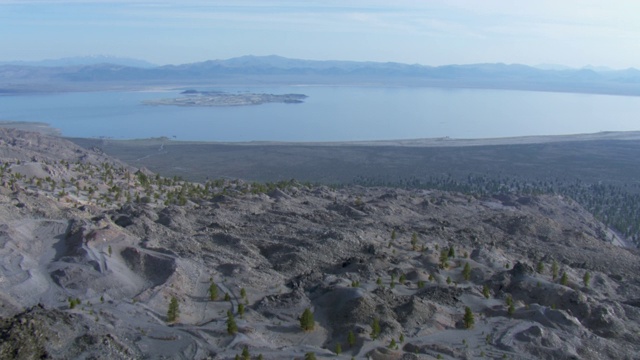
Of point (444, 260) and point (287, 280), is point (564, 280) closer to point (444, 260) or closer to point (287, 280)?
point (444, 260)

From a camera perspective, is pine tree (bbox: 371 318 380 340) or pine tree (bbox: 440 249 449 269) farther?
pine tree (bbox: 440 249 449 269)

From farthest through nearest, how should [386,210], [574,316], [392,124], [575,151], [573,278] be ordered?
1. [392,124]
2. [575,151]
3. [386,210]
4. [573,278]
5. [574,316]

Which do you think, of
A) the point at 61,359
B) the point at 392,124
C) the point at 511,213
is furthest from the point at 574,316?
the point at 392,124

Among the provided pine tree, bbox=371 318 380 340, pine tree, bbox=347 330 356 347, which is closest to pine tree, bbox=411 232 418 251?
pine tree, bbox=371 318 380 340

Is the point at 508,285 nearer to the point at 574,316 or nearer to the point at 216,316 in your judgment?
the point at 574,316

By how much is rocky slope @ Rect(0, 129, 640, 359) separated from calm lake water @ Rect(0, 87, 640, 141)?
70.5m

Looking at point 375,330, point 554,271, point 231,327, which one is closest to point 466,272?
point 554,271

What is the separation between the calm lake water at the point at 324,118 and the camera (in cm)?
11475

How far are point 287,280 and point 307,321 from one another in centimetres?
589

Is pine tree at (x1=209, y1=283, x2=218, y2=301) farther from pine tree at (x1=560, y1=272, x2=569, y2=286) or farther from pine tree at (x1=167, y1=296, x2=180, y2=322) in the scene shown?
pine tree at (x1=560, y1=272, x2=569, y2=286)

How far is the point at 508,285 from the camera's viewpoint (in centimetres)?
2784

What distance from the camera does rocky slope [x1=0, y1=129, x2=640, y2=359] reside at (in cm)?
1986

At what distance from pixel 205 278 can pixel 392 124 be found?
10545 centimetres

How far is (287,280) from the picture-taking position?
27141mm
